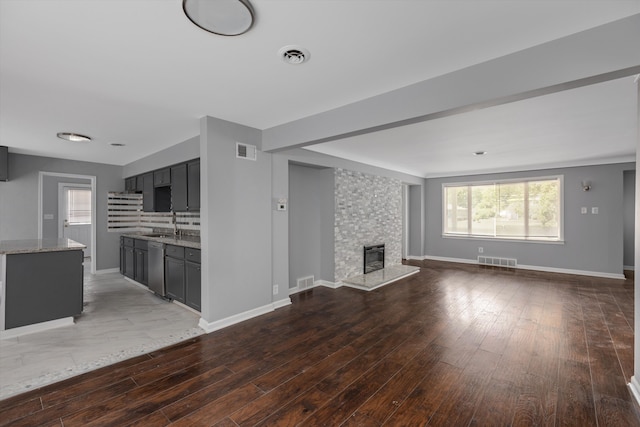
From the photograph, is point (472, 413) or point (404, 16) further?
point (472, 413)

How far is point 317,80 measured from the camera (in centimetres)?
244

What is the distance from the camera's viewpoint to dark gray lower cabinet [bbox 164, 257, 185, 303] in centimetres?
393

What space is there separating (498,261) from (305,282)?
16.9 feet

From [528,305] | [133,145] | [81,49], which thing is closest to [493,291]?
[528,305]

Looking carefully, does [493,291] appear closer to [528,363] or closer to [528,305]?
[528,305]

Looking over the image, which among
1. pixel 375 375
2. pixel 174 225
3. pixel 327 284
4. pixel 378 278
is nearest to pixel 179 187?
pixel 174 225

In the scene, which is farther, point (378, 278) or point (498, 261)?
point (498, 261)

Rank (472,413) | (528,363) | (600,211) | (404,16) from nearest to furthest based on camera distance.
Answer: (404,16), (472,413), (528,363), (600,211)

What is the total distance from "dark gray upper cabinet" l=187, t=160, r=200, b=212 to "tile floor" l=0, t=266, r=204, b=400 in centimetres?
146

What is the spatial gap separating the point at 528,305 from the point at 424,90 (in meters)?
3.69

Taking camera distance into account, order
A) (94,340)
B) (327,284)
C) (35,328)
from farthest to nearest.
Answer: (327,284)
(35,328)
(94,340)

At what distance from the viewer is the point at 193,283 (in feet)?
12.1

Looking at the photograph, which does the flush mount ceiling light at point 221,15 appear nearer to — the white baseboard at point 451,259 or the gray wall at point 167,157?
the gray wall at point 167,157

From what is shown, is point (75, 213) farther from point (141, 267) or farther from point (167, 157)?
point (167, 157)
